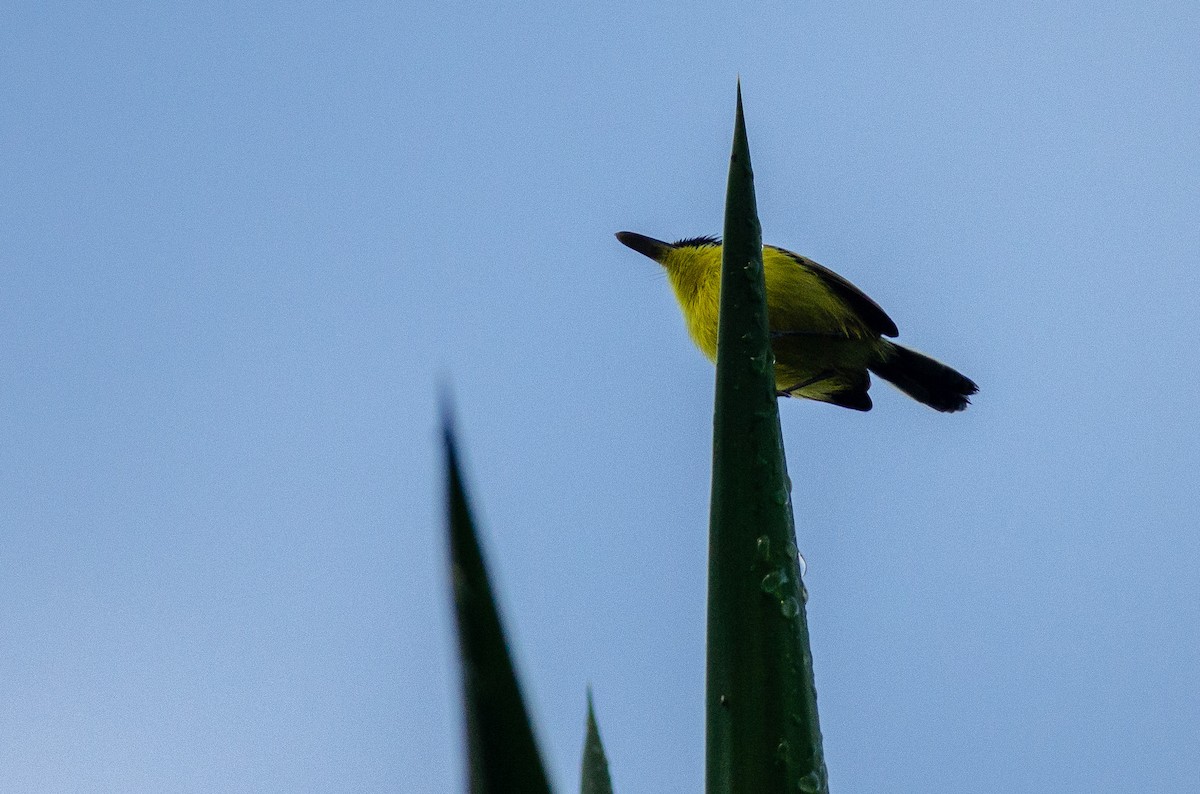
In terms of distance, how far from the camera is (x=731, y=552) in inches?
41.7

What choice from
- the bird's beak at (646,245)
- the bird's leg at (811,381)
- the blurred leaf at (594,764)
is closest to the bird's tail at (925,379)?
the bird's leg at (811,381)

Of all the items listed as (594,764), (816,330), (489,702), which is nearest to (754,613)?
(594,764)

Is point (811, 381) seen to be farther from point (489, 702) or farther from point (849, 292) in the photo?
point (489, 702)

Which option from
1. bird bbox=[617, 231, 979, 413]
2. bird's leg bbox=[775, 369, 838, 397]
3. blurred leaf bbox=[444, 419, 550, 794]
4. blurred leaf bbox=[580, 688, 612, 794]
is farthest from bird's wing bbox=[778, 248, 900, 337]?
blurred leaf bbox=[444, 419, 550, 794]

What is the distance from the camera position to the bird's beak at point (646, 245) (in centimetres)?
575

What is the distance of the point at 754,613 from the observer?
3.48ft

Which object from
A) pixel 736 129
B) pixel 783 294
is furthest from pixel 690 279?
pixel 736 129

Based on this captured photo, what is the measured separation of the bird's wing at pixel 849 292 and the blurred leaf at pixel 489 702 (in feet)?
15.7

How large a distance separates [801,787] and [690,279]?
4.51 m

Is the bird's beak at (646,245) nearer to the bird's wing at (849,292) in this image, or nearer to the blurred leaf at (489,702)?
the bird's wing at (849,292)

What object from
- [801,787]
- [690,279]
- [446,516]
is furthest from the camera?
[690,279]

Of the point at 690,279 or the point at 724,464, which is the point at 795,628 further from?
the point at 690,279

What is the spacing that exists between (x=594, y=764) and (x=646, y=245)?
474 centimetres

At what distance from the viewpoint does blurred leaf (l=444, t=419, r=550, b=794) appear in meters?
0.62
